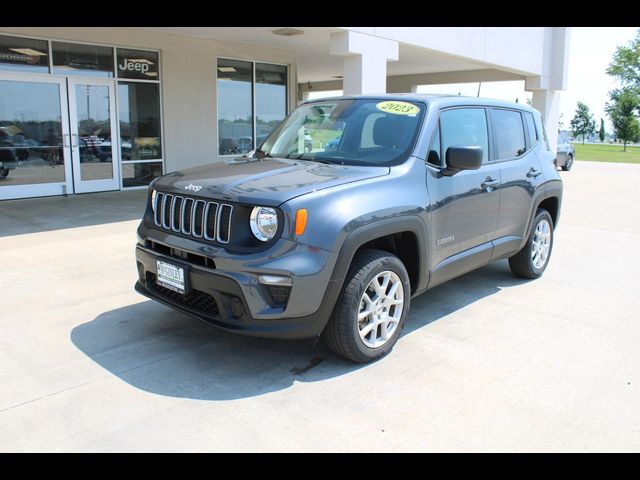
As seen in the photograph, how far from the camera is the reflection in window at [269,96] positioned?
14.5 meters

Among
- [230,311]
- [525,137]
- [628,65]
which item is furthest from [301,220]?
[628,65]

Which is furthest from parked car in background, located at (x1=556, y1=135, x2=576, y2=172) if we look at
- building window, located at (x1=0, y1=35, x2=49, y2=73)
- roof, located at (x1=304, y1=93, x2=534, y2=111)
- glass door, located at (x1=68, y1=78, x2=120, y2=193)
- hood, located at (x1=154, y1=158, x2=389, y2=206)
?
hood, located at (x1=154, y1=158, x2=389, y2=206)

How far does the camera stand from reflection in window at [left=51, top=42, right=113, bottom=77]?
10.9m

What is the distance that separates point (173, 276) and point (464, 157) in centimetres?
224

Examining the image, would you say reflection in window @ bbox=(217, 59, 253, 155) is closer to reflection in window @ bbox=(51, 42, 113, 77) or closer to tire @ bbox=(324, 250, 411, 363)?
reflection in window @ bbox=(51, 42, 113, 77)

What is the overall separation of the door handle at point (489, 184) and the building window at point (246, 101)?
30.8 feet

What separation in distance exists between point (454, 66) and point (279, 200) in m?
17.7

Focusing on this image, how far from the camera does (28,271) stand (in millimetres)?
5953

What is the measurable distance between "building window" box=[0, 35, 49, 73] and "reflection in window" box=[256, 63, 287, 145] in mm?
5159

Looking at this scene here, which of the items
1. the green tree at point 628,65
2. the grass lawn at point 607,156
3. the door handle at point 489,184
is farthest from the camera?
the green tree at point 628,65

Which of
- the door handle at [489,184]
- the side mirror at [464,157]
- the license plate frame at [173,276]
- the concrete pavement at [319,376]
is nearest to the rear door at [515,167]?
the door handle at [489,184]

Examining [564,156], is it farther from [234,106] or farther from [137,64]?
[137,64]

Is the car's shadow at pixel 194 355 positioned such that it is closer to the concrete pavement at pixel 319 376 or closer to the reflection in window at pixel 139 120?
the concrete pavement at pixel 319 376

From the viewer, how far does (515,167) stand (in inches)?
213
